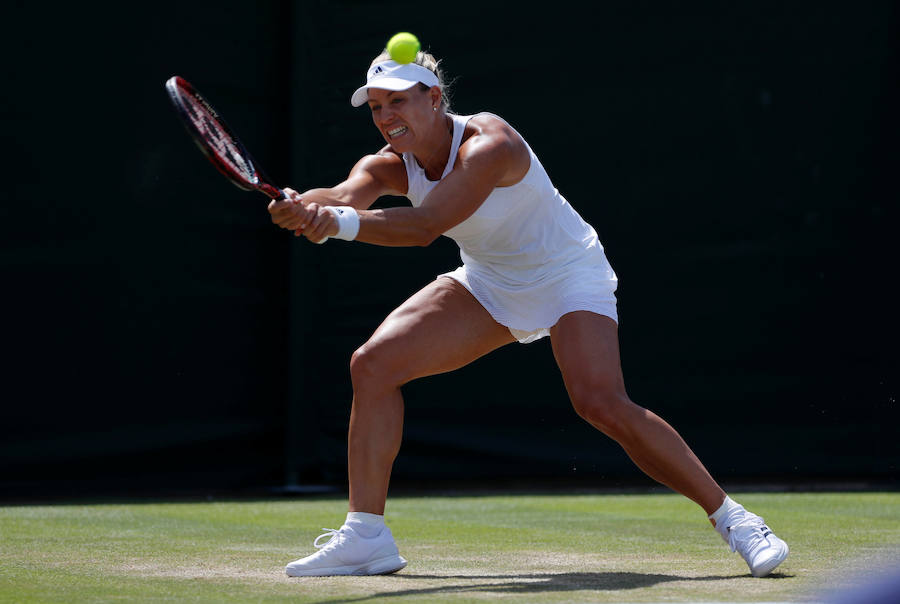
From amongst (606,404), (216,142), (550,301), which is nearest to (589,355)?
(606,404)

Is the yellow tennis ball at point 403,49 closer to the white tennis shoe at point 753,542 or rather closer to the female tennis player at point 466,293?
the female tennis player at point 466,293

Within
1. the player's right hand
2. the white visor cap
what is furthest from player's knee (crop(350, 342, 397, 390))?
the white visor cap

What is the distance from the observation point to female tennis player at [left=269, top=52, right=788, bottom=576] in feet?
11.0

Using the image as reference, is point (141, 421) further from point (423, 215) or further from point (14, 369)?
point (423, 215)

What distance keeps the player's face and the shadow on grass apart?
1.16 metres

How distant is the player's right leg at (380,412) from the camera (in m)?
3.43

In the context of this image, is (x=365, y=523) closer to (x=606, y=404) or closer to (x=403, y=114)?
(x=606, y=404)

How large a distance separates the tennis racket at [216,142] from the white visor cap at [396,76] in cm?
33

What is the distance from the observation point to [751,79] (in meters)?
6.41

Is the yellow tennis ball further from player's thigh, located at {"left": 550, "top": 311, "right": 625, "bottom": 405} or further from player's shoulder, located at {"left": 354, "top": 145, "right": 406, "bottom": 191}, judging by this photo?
player's thigh, located at {"left": 550, "top": 311, "right": 625, "bottom": 405}

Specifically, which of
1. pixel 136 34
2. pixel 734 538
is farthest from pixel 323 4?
pixel 734 538

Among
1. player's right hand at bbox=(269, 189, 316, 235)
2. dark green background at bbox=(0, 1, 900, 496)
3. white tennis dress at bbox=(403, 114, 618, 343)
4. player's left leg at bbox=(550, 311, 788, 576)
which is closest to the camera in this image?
player's right hand at bbox=(269, 189, 316, 235)

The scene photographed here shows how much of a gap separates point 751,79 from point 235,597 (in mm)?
4285

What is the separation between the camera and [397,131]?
3.59 metres
